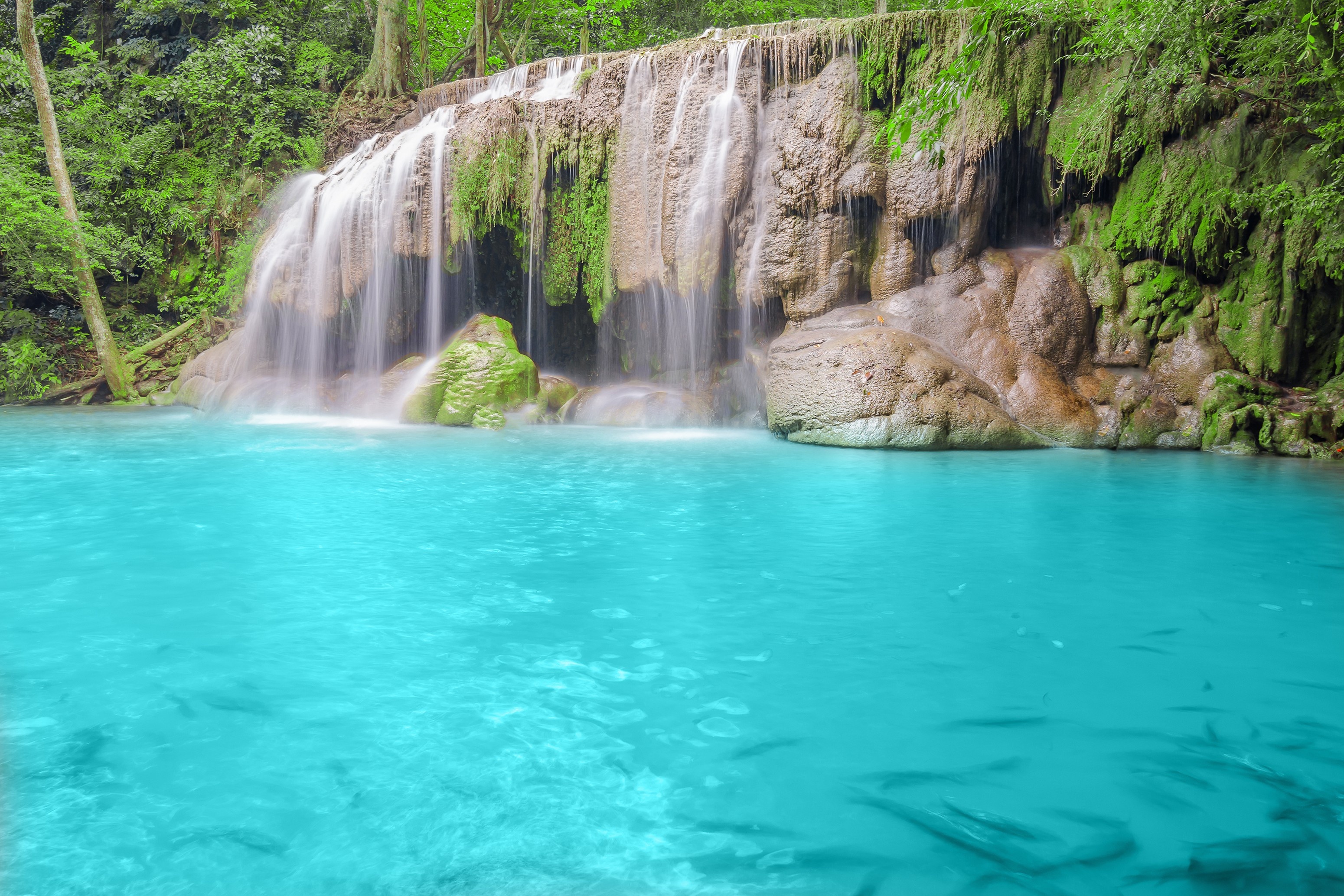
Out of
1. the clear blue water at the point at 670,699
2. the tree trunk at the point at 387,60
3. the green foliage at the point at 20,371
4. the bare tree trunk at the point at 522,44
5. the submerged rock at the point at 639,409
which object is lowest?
the clear blue water at the point at 670,699

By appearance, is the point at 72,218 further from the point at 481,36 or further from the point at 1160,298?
the point at 1160,298

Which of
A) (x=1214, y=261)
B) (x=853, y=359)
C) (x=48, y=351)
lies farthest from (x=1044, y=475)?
(x=48, y=351)

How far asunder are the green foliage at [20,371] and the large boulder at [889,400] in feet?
49.7

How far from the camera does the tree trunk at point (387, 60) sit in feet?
60.0

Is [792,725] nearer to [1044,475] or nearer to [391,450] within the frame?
[1044,475]

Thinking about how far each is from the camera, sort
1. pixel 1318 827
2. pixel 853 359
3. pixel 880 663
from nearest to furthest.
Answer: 1. pixel 1318 827
2. pixel 880 663
3. pixel 853 359

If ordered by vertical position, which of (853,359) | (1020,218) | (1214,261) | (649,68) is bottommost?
(853,359)

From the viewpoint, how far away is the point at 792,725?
9.70 feet

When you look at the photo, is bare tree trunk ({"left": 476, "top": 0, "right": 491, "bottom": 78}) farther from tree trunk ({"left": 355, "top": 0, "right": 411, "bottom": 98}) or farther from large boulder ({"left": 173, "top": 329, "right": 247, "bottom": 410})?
large boulder ({"left": 173, "top": 329, "right": 247, "bottom": 410})

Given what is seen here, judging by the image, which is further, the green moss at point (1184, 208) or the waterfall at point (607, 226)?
the waterfall at point (607, 226)

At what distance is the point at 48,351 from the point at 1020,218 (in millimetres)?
18963

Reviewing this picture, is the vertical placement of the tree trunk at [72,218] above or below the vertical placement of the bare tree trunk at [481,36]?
below

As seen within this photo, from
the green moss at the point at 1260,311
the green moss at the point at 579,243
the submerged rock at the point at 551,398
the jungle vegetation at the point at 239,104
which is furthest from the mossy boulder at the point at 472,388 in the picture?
the green moss at the point at 1260,311

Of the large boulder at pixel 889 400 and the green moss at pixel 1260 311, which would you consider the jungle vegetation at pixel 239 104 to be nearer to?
the green moss at pixel 1260 311
